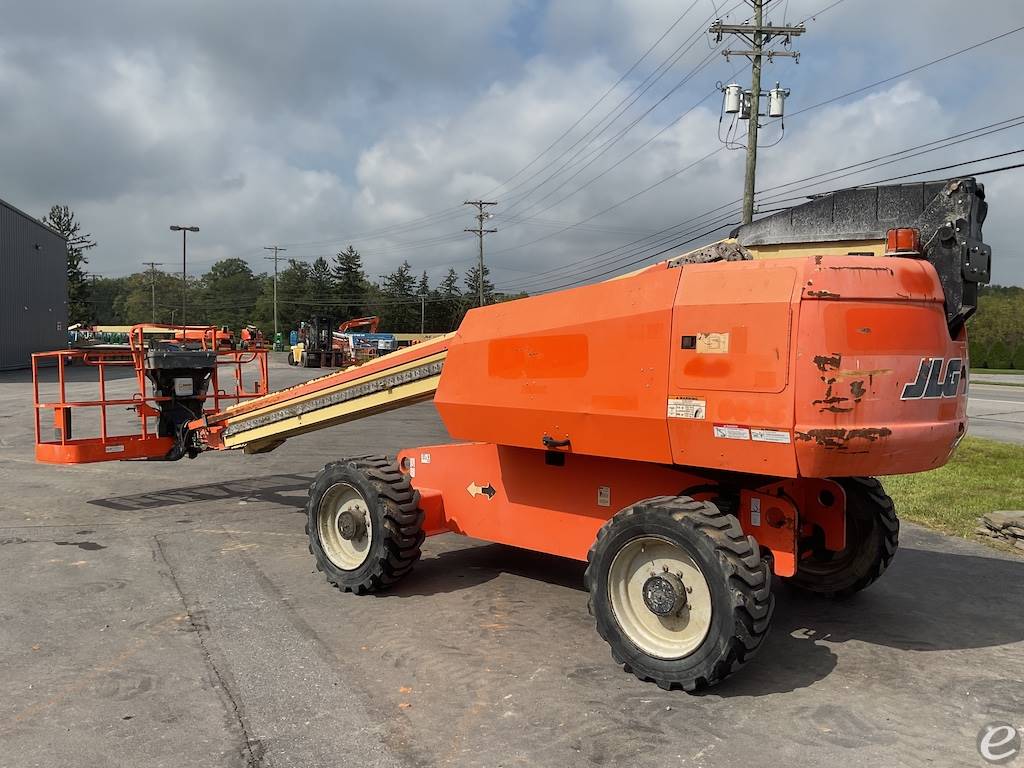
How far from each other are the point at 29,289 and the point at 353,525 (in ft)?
145

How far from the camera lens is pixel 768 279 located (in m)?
4.06

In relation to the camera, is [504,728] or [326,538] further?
[326,538]

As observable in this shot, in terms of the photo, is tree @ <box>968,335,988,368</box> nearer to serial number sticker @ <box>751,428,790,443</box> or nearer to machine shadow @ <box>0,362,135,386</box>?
machine shadow @ <box>0,362,135,386</box>

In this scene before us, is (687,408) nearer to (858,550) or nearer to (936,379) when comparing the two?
(936,379)

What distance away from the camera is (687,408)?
4.25 metres

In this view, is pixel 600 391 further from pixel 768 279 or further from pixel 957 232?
pixel 957 232

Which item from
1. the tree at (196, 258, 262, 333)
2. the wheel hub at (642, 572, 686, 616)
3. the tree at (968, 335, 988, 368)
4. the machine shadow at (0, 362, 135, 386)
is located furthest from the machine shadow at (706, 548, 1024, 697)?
the tree at (196, 258, 262, 333)

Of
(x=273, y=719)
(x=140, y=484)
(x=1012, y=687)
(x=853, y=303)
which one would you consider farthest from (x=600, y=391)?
(x=140, y=484)

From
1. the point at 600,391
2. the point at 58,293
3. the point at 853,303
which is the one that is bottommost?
the point at 600,391

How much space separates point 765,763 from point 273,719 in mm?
2377

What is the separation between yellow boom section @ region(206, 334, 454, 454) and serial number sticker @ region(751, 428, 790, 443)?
253 centimetres

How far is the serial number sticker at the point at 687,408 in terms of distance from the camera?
419 cm

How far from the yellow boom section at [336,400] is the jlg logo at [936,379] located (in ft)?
10.3

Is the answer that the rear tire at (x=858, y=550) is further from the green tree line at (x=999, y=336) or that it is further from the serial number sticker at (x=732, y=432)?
the green tree line at (x=999, y=336)
